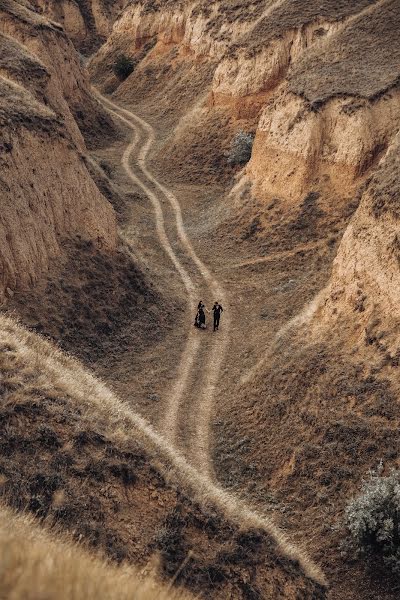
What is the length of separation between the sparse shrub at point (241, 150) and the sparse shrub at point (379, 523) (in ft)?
90.8

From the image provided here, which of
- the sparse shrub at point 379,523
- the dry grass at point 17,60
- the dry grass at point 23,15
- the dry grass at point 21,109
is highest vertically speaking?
the dry grass at point 23,15

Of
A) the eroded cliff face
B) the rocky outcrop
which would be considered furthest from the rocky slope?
the eroded cliff face

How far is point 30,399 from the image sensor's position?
1077cm

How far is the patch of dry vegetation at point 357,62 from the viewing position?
100ft

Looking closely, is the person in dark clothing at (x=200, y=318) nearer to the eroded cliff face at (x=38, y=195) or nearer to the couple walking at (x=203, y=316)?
the couple walking at (x=203, y=316)

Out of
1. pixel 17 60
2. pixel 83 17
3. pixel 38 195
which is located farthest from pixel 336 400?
pixel 83 17

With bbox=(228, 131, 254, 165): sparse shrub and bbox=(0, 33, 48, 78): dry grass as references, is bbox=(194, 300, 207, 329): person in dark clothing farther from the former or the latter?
bbox=(0, 33, 48, 78): dry grass

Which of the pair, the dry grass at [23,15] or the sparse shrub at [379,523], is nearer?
the sparse shrub at [379,523]

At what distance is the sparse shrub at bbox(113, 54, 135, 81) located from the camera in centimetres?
5884

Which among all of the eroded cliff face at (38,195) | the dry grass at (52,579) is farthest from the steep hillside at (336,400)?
the dry grass at (52,579)

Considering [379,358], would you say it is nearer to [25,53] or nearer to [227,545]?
[227,545]

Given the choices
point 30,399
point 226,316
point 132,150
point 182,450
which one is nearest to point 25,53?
point 132,150

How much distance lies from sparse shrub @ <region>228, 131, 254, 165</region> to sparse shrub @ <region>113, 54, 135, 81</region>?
84.7ft

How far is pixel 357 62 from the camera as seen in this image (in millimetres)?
32250
